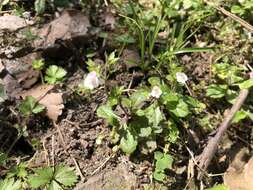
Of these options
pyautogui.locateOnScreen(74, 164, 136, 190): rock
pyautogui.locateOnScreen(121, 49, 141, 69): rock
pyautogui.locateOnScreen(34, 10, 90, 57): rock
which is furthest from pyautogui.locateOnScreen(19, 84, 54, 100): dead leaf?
pyautogui.locateOnScreen(74, 164, 136, 190): rock

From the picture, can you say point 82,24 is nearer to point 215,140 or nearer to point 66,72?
point 66,72

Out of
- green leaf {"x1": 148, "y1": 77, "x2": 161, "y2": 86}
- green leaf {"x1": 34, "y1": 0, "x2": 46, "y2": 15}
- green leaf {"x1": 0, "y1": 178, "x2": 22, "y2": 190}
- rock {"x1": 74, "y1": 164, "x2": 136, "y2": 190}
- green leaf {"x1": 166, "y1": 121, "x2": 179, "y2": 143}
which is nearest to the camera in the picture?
green leaf {"x1": 0, "y1": 178, "x2": 22, "y2": 190}

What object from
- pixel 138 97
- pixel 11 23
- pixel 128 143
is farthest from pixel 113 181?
pixel 11 23

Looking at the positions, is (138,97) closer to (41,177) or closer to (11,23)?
(41,177)

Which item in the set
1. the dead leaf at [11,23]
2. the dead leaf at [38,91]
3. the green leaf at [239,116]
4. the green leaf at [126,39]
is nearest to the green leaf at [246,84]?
the green leaf at [239,116]

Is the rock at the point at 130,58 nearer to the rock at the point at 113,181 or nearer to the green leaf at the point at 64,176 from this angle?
the rock at the point at 113,181

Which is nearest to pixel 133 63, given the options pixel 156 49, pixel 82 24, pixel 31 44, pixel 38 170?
pixel 156 49

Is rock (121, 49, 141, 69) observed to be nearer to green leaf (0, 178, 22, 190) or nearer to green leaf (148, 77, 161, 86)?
green leaf (148, 77, 161, 86)
